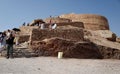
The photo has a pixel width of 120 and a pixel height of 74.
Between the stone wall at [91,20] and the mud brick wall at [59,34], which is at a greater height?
the stone wall at [91,20]

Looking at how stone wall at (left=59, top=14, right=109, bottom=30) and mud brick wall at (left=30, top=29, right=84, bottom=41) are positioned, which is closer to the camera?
mud brick wall at (left=30, top=29, right=84, bottom=41)

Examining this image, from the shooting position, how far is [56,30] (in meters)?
24.0

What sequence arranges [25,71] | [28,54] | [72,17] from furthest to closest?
[72,17], [28,54], [25,71]

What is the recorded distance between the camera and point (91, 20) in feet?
156

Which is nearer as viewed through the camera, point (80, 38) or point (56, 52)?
point (56, 52)

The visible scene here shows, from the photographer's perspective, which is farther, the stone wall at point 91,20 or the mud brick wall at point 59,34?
the stone wall at point 91,20

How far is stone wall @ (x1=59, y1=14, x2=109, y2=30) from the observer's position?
46500mm

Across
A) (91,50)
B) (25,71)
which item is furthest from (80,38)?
(25,71)

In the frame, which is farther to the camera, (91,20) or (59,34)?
(91,20)

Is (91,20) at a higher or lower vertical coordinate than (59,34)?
higher

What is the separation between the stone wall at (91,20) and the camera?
46.5m

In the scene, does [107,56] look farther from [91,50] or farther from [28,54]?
[28,54]

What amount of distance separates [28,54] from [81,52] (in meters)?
3.96

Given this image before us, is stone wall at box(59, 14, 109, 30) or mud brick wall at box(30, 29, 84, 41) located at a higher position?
stone wall at box(59, 14, 109, 30)
